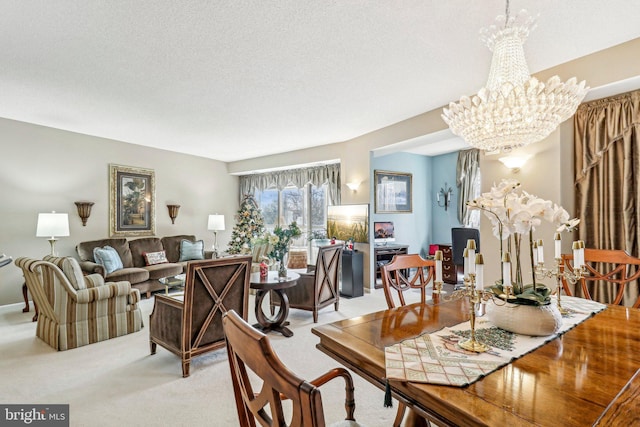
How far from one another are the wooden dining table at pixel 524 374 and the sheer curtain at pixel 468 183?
4.73m

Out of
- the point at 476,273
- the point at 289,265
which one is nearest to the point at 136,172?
the point at 289,265

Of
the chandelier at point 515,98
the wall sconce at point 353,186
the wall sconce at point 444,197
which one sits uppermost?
the chandelier at point 515,98

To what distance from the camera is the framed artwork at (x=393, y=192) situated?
619cm

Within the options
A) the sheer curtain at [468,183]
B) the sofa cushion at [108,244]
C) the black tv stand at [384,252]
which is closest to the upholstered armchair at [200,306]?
the sofa cushion at [108,244]

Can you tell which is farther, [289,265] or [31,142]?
[289,265]

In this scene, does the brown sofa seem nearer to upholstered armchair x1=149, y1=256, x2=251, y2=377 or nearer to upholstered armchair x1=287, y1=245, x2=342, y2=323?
upholstered armchair x1=149, y1=256, x2=251, y2=377

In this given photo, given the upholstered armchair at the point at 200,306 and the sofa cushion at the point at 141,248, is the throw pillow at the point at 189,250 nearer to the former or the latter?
the sofa cushion at the point at 141,248

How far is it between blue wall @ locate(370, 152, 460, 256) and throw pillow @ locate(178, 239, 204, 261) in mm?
3705

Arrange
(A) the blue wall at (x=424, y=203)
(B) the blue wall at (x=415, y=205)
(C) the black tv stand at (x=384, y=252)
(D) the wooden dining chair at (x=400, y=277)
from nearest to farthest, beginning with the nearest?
(D) the wooden dining chair at (x=400, y=277) → (C) the black tv stand at (x=384, y=252) → (B) the blue wall at (x=415, y=205) → (A) the blue wall at (x=424, y=203)

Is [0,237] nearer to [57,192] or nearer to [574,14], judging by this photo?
[57,192]

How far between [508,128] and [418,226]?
4896 mm

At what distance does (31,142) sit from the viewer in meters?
4.83

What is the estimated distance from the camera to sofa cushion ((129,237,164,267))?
568 cm

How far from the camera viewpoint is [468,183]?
6.16m
